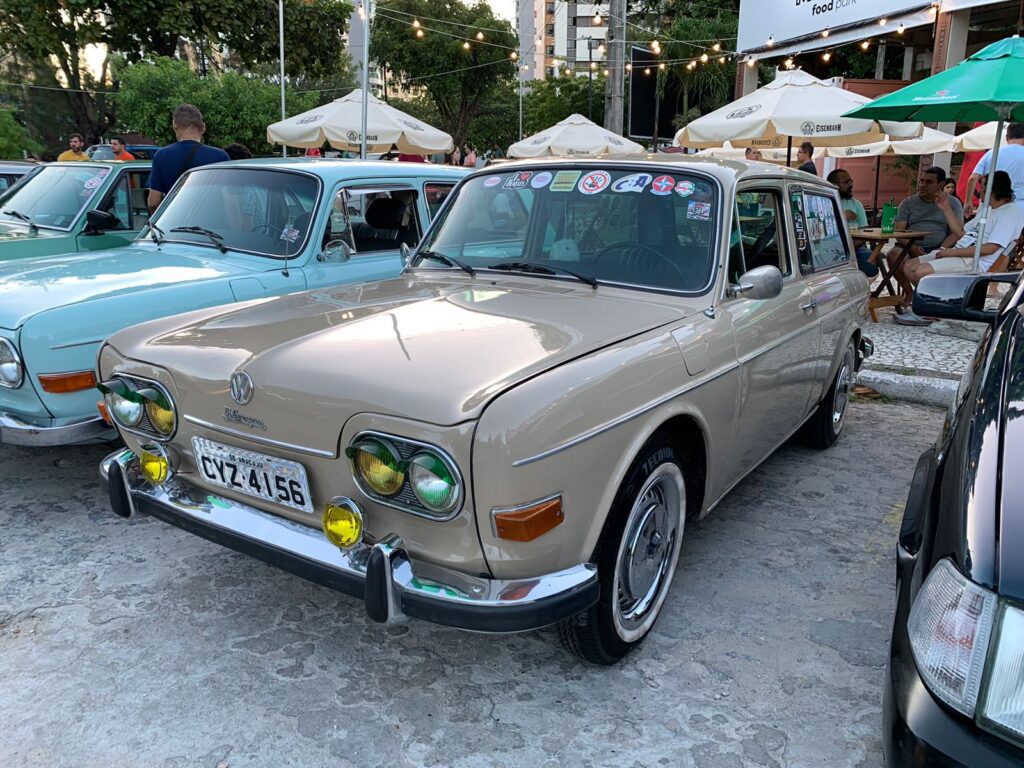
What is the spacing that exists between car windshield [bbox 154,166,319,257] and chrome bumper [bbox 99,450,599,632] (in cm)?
264

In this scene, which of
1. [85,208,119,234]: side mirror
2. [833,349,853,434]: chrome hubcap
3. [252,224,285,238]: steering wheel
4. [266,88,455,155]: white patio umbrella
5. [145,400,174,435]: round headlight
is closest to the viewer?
[145,400,174,435]: round headlight

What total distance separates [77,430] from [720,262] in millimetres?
2999

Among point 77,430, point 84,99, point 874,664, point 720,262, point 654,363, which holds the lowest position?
point 874,664

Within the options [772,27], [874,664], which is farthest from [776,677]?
[772,27]

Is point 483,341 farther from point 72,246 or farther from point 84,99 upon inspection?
point 84,99

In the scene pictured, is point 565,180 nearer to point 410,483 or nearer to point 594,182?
point 594,182

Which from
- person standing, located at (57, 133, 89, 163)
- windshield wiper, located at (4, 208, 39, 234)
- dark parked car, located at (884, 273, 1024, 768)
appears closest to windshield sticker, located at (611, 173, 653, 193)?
dark parked car, located at (884, 273, 1024, 768)

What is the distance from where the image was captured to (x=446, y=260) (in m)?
3.64

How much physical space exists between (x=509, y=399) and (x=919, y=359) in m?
5.62

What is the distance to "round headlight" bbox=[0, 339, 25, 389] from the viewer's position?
3.47 meters

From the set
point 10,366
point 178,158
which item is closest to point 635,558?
point 10,366

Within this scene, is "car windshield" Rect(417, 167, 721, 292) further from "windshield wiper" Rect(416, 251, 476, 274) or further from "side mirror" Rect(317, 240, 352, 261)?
"side mirror" Rect(317, 240, 352, 261)

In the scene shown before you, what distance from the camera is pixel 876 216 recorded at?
15.3 metres

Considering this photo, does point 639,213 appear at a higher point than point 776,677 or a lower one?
higher
